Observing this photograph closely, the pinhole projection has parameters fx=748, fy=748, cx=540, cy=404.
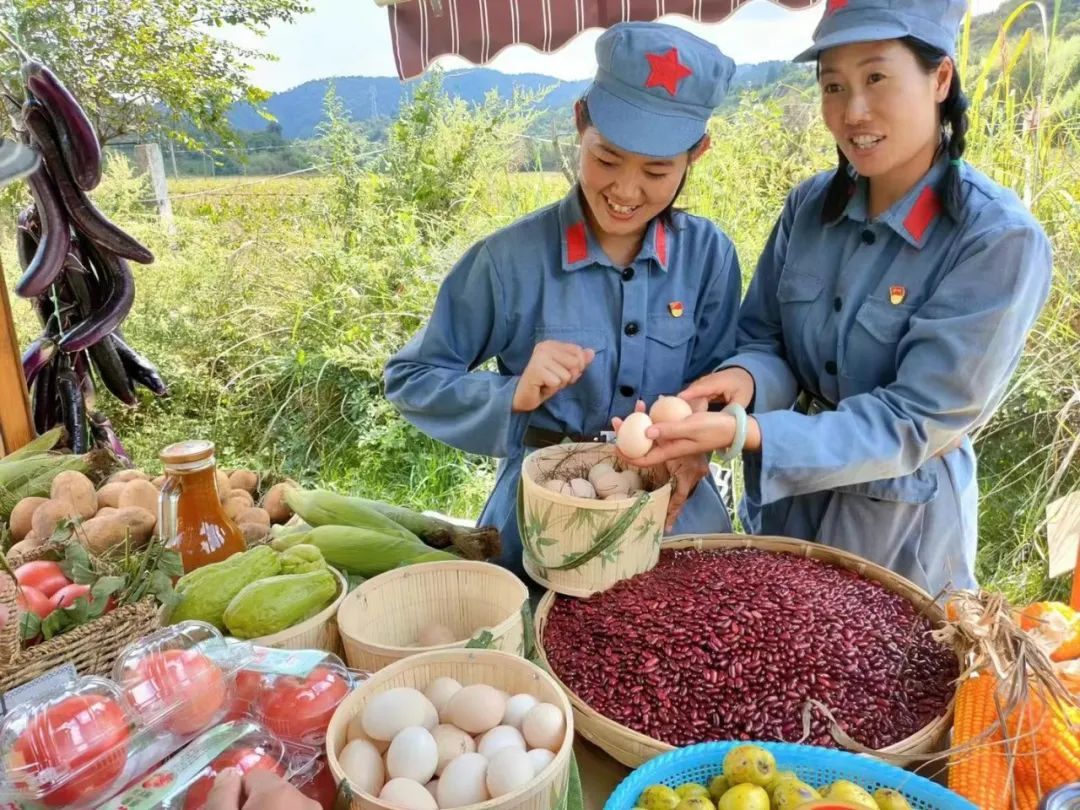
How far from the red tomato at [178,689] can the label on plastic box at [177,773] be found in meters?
0.03

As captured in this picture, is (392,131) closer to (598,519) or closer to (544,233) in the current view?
(544,233)

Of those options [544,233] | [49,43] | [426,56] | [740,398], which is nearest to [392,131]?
[49,43]

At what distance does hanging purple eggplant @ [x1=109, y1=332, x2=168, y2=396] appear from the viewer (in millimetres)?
2732

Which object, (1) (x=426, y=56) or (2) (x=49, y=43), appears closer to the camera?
(1) (x=426, y=56)

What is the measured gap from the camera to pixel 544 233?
74.8 inches

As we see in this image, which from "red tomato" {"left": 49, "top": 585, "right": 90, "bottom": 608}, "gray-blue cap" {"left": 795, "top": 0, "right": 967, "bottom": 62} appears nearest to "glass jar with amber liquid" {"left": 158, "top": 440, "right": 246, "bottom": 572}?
"red tomato" {"left": 49, "top": 585, "right": 90, "bottom": 608}

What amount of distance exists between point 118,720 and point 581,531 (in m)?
0.80

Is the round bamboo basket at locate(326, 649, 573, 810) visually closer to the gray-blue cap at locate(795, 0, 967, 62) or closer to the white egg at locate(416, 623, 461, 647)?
the white egg at locate(416, 623, 461, 647)

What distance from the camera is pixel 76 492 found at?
6.26 feet

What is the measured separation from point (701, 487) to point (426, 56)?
1587mm

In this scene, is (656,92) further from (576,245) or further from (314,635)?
(314,635)

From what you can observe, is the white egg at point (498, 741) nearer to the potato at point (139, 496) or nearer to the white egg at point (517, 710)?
the white egg at point (517, 710)

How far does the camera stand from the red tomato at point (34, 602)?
1182 millimetres

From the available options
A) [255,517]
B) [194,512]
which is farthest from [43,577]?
[255,517]
